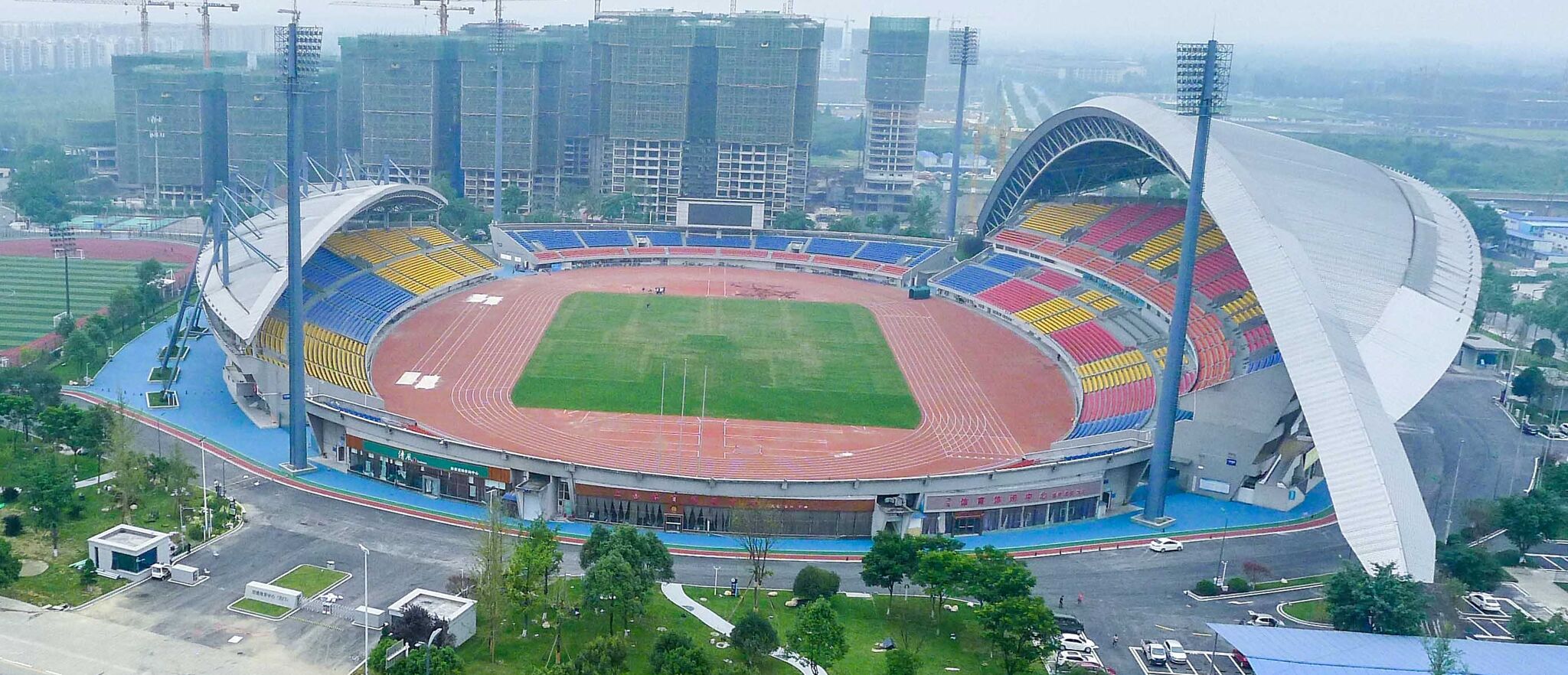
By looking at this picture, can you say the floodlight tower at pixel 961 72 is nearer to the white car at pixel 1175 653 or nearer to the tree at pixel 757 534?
the tree at pixel 757 534

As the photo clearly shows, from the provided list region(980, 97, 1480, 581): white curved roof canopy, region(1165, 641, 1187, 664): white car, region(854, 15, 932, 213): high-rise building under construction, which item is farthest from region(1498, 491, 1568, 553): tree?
region(854, 15, 932, 213): high-rise building under construction

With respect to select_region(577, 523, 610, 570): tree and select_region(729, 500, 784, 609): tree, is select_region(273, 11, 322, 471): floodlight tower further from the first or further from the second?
select_region(729, 500, 784, 609): tree

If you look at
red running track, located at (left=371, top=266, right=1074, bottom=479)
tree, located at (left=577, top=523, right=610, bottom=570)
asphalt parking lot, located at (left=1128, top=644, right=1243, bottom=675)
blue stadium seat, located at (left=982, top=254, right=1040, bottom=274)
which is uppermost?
blue stadium seat, located at (left=982, top=254, right=1040, bottom=274)

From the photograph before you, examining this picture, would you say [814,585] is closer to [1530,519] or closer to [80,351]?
[1530,519]

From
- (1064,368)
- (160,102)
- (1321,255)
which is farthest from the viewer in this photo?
(160,102)

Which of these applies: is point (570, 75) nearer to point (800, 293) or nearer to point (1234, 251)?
point (800, 293)

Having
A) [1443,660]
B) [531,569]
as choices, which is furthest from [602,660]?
[1443,660]

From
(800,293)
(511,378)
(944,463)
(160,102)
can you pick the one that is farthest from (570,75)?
(944,463)

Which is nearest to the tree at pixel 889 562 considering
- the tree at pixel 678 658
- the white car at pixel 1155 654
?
the tree at pixel 678 658
